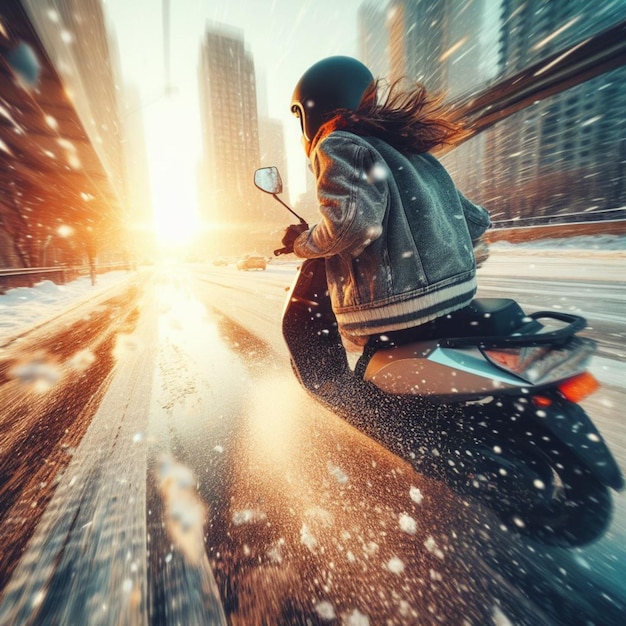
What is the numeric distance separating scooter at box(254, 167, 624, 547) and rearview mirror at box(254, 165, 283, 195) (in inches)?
46.6

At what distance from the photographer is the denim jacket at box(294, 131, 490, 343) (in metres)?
1.21

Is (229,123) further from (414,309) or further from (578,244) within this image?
(414,309)

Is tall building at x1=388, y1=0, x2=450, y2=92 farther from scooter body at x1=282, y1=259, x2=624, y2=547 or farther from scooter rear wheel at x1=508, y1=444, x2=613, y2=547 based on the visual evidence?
scooter rear wheel at x1=508, y1=444, x2=613, y2=547

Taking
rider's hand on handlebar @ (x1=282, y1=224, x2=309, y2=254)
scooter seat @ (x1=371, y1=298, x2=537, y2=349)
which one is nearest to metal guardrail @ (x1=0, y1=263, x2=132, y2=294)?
rider's hand on handlebar @ (x1=282, y1=224, x2=309, y2=254)

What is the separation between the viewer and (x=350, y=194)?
120 centimetres

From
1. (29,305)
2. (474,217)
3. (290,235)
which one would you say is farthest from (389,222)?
(29,305)

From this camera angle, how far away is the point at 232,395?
2471 millimetres

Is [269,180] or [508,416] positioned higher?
[269,180]

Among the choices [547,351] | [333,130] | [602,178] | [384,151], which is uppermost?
[602,178]

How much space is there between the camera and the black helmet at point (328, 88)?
1.70 m

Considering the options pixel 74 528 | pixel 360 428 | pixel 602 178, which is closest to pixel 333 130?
pixel 360 428

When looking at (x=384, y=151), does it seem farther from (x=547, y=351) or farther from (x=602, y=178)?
(x=602, y=178)

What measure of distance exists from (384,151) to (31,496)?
7.69 ft

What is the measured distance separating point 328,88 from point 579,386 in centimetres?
190
